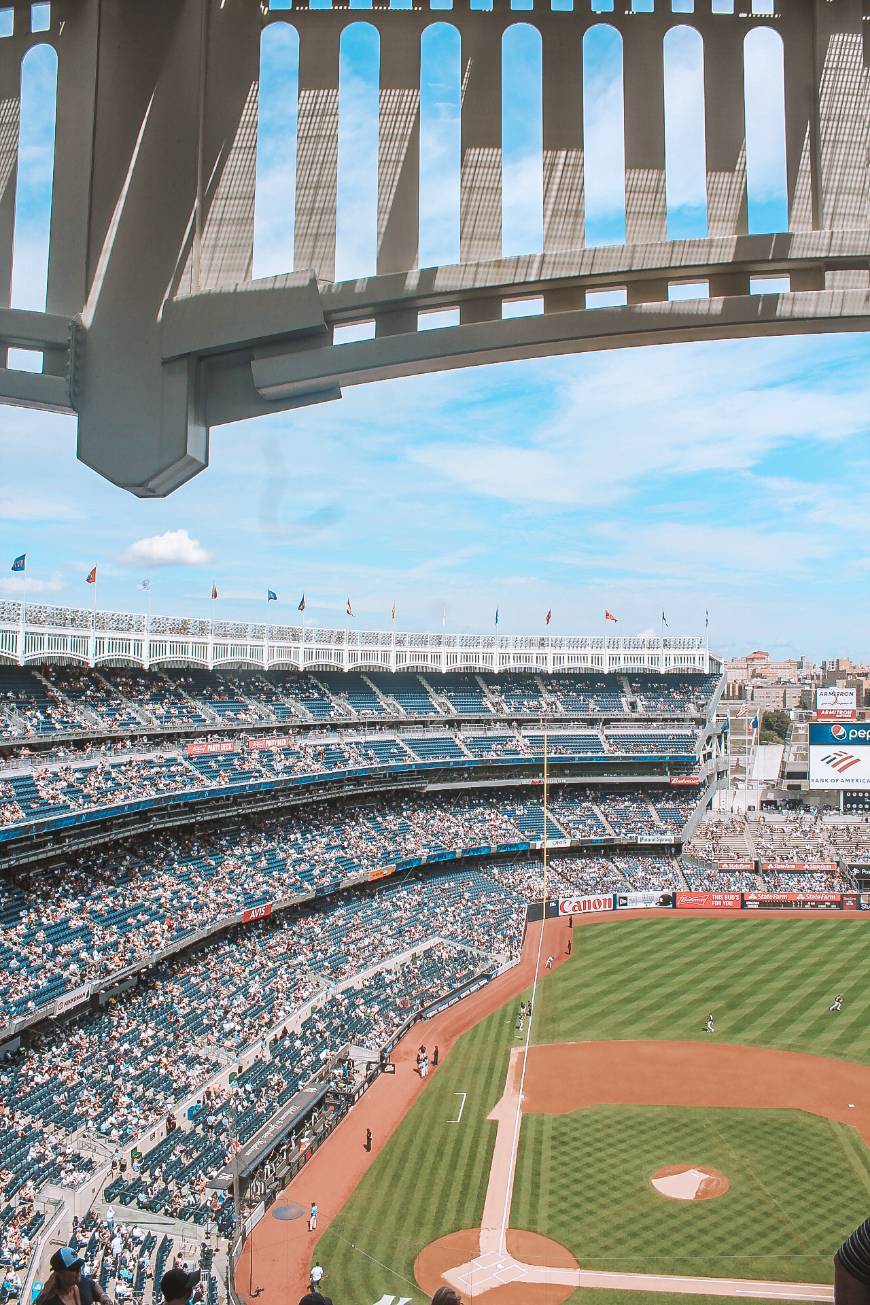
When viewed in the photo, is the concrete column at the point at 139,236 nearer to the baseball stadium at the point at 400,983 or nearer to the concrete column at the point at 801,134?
the concrete column at the point at 801,134

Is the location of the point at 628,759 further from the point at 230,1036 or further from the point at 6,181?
the point at 6,181

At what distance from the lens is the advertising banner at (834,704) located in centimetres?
5228

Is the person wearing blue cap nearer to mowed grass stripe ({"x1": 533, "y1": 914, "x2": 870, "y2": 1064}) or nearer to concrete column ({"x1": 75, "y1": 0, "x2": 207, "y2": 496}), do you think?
concrete column ({"x1": 75, "y1": 0, "x2": 207, "y2": 496})

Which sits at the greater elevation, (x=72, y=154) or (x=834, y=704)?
(x=72, y=154)

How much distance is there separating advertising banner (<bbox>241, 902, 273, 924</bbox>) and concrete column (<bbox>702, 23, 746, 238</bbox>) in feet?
101

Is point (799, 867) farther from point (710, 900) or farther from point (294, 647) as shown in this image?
point (294, 647)

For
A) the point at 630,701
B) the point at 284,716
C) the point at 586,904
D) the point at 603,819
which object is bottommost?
the point at 586,904

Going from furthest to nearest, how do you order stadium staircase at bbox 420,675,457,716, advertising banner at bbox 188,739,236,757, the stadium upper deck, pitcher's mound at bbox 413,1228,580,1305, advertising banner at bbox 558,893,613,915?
1. stadium staircase at bbox 420,675,457,716
2. advertising banner at bbox 558,893,613,915
3. advertising banner at bbox 188,739,236,757
4. the stadium upper deck
5. pitcher's mound at bbox 413,1228,580,1305

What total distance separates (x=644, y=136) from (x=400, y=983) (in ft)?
104

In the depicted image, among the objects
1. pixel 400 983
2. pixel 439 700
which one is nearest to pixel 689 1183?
pixel 400 983

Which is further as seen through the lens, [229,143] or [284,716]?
[284,716]

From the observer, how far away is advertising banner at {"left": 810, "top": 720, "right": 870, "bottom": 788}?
50.6 m

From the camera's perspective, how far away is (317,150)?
303 centimetres

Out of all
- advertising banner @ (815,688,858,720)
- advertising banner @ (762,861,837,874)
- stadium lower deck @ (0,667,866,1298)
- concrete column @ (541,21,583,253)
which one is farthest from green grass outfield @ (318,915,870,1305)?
advertising banner @ (815,688,858,720)
